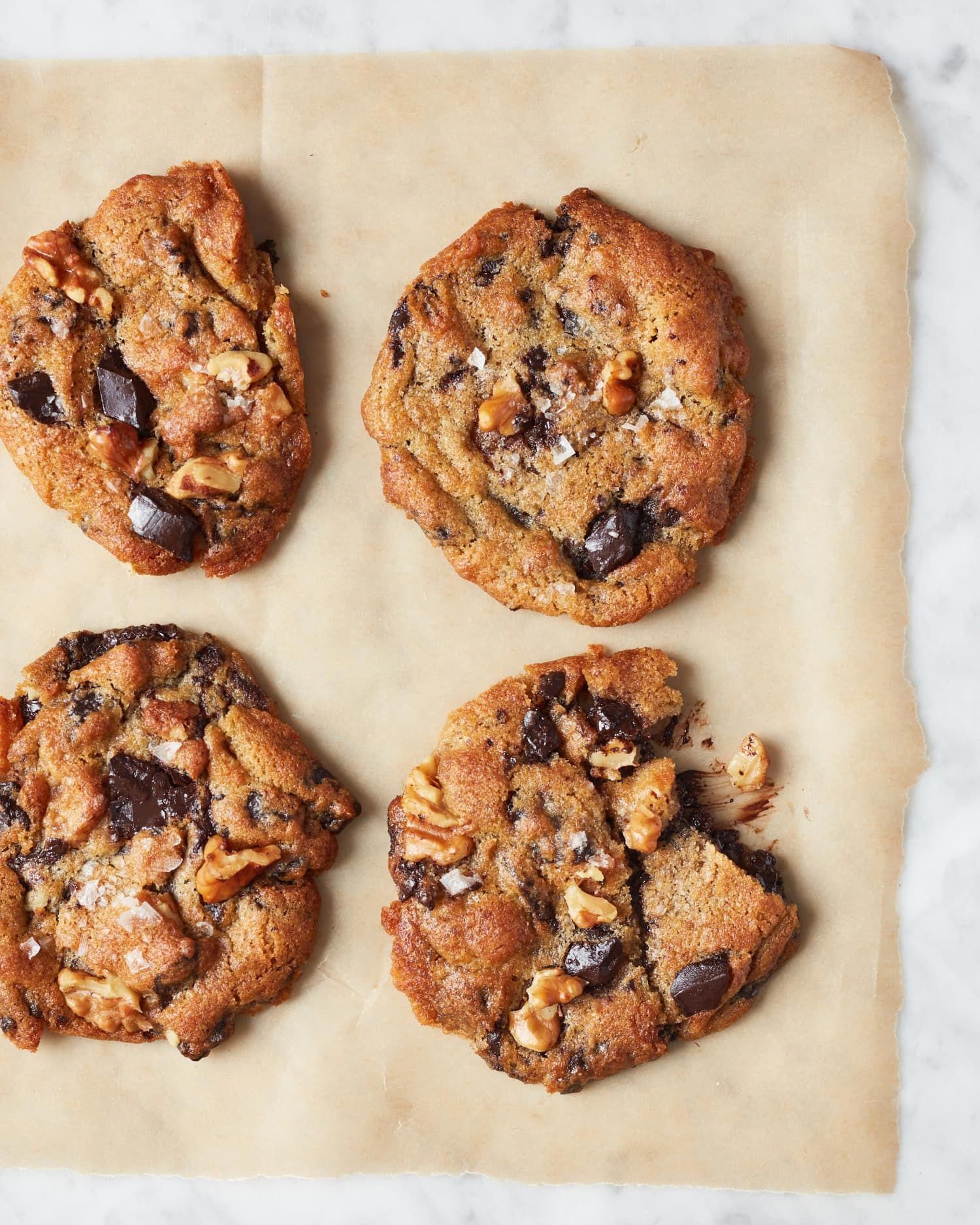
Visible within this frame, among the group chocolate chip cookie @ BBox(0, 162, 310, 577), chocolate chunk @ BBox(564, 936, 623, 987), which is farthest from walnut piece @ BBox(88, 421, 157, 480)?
chocolate chunk @ BBox(564, 936, 623, 987)

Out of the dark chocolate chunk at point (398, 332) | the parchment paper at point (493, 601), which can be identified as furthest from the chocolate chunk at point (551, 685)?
the dark chocolate chunk at point (398, 332)

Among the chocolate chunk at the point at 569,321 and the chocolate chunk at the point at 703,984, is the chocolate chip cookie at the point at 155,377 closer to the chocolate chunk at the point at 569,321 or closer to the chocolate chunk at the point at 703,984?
the chocolate chunk at the point at 569,321

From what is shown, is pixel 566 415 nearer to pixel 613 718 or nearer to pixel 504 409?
pixel 504 409

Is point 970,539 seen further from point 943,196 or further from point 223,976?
point 223,976

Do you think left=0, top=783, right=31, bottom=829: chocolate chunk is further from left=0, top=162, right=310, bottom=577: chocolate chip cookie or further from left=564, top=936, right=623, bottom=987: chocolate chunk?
left=564, top=936, right=623, bottom=987: chocolate chunk

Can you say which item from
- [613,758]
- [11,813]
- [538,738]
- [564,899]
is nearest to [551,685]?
[538,738]
